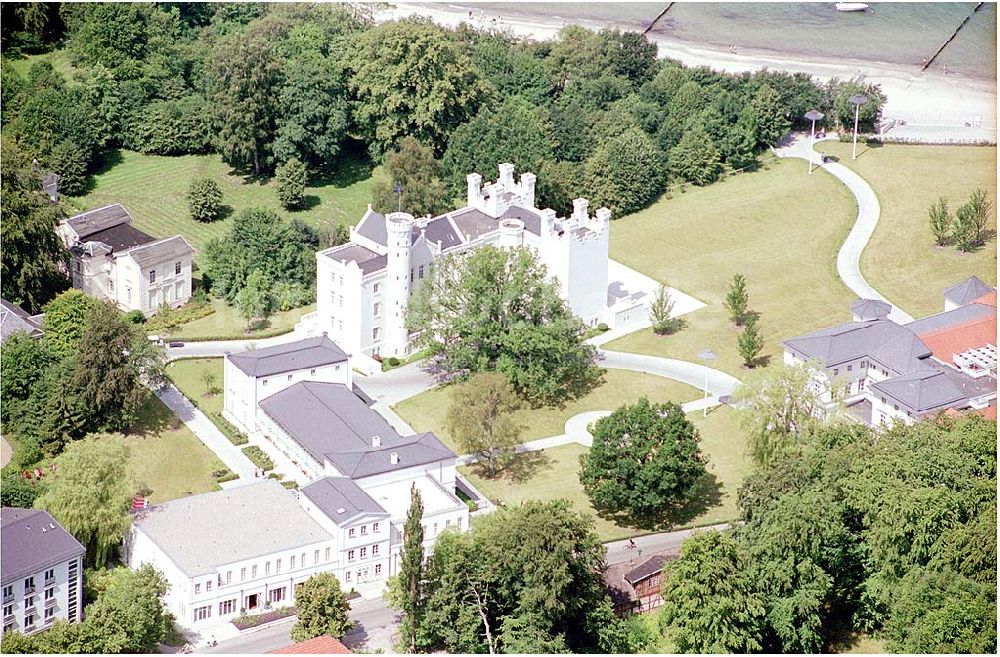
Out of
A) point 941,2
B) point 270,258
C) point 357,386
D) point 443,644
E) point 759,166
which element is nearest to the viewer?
point 443,644

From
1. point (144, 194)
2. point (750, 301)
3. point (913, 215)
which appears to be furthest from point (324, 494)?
point (913, 215)

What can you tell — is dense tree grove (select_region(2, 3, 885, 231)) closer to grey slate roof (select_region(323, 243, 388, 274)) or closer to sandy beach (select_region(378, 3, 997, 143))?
sandy beach (select_region(378, 3, 997, 143))

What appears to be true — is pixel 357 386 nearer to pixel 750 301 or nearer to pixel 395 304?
pixel 395 304

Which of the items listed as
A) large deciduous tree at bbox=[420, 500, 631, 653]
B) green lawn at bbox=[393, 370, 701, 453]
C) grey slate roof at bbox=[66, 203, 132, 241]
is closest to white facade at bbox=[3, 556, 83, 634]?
large deciduous tree at bbox=[420, 500, 631, 653]

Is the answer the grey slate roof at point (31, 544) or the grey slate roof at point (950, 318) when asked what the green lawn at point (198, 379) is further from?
the grey slate roof at point (950, 318)

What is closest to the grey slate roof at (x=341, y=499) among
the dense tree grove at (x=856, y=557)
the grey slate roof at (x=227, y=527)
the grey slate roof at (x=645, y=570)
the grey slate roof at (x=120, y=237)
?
the grey slate roof at (x=227, y=527)

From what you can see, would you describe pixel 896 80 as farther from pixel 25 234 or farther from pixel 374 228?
pixel 25 234
